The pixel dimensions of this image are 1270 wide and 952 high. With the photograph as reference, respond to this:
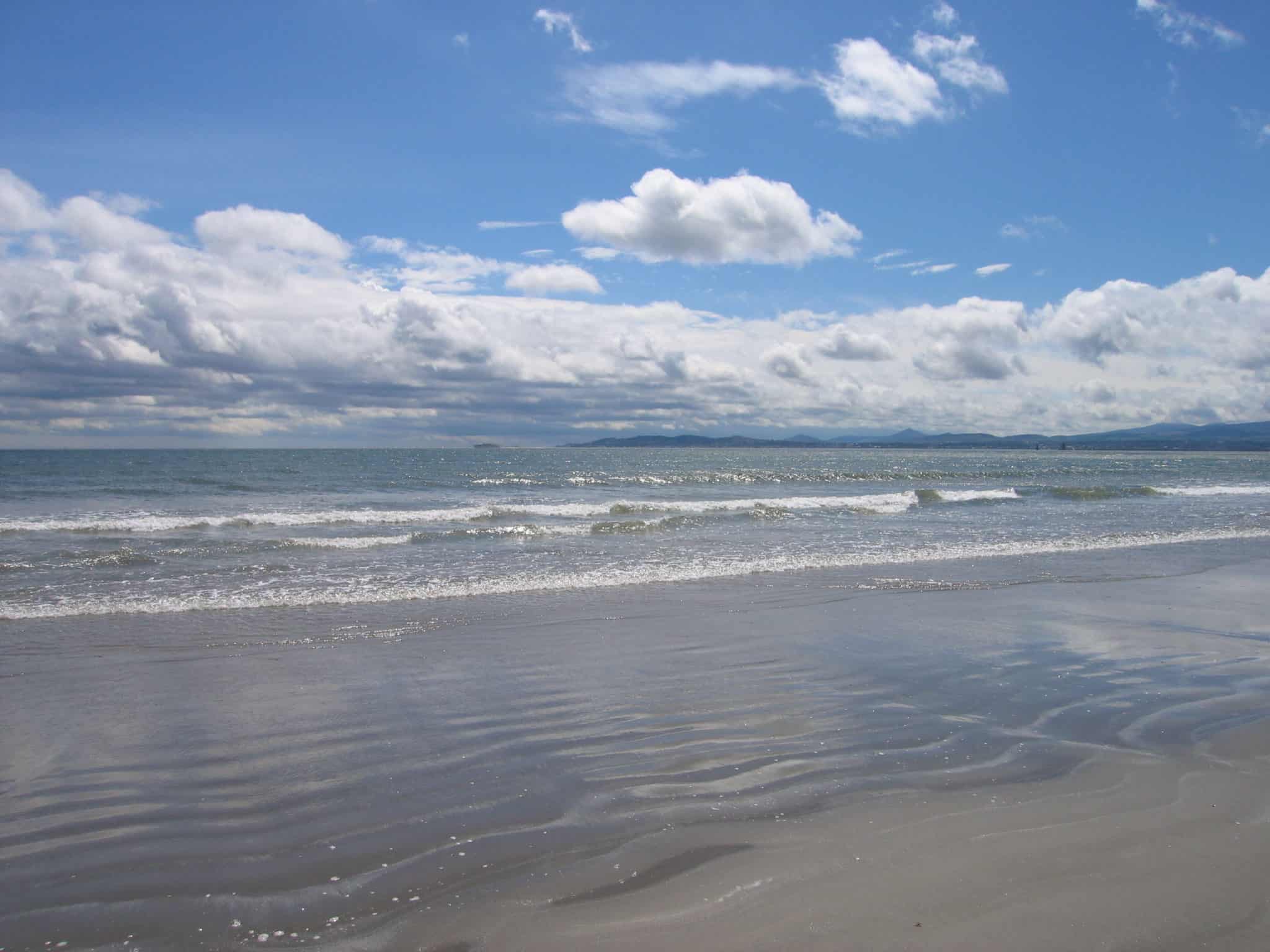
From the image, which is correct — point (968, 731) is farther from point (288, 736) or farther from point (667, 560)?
point (667, 560)

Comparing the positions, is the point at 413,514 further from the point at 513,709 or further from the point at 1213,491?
the point at 1213,491

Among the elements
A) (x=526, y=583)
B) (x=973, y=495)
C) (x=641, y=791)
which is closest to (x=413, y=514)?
(x=526, y=583)

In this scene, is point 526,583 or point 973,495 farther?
point 973,495

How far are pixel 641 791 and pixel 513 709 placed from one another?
7.28 ft

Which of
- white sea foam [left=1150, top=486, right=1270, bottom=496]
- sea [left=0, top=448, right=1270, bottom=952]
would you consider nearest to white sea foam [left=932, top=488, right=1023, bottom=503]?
white sea foam [left=1150, top=486, right=1270, bottom=496]

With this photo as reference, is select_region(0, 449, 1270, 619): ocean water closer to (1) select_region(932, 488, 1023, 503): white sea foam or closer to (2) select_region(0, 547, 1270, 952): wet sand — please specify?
Answer: (1) select_region(932, 488, 1023, 503): white sea foam

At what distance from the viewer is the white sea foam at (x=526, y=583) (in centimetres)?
1223

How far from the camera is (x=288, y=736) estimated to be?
257 inches

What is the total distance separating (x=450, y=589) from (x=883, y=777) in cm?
949

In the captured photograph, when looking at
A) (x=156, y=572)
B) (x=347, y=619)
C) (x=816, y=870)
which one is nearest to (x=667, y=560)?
(x=347, y=619)

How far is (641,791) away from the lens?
5.25 m

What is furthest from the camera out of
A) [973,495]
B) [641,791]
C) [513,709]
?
[973,495]

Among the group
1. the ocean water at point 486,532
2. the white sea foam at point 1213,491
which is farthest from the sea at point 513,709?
the white sea foam at point 1213,491

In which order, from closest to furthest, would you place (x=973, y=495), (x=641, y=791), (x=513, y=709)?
(x=641, y=791), (x=513, y=709), (x=973, y=495)
